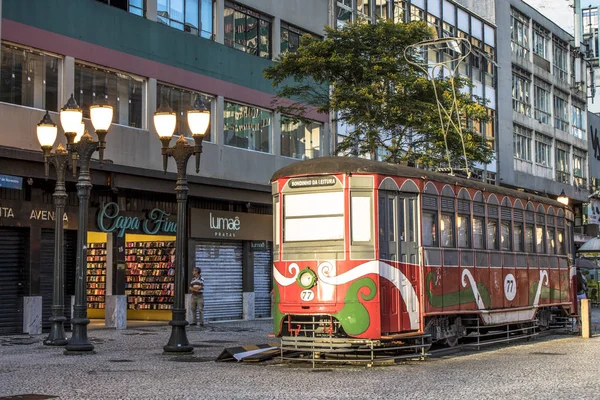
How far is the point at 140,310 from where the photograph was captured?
30.2 m

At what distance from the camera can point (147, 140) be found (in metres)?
27.6

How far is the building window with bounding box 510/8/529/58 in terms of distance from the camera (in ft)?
175

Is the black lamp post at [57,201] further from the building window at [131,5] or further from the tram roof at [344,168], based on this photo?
the building window at [131,5]

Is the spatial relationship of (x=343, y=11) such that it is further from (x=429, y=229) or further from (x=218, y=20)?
(x=429, y=229)

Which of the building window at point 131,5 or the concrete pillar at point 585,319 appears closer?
the concrete pillar at point 585,319

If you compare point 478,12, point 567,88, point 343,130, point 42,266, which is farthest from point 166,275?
point 567,88

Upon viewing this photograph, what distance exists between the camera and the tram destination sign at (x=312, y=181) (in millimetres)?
16891

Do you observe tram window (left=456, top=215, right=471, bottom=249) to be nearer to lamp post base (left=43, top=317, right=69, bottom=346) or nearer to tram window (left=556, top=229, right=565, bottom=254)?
tram window (left=556, top=229, right=565, bottom=254)

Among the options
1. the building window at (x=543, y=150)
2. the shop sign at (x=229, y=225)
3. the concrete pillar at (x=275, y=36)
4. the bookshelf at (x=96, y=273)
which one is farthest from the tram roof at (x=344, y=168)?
the building window at (x=543, y=150)

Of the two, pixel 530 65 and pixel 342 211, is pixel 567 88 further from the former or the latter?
pixel 342 211

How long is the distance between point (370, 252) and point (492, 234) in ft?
18.3

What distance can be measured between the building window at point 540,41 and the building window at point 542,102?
1846 mm

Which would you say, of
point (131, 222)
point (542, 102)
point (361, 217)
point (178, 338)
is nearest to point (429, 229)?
point (361, 217)

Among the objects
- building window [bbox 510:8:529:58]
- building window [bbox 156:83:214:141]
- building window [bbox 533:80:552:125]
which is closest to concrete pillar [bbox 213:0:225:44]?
building window [bbox 156:83:214:141]
